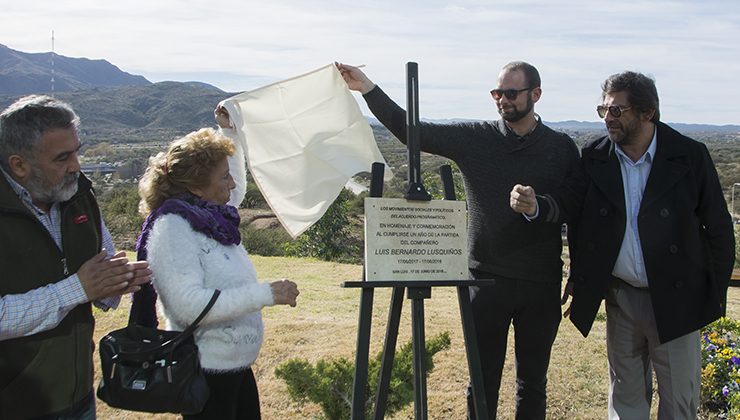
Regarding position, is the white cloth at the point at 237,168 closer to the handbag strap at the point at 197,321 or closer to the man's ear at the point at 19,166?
the handbag strap at the point at 197,321

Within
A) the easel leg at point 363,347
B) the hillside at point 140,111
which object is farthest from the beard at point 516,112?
the hillside at point 140,111

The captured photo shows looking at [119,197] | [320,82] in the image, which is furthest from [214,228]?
[119,197]

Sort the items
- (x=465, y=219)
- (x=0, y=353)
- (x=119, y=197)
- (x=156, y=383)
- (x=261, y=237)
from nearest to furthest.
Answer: (x=0, y=353)
(x=156, y=383)
(x=465, y=219)
(x=261, y=237)
(x=119, y=197)

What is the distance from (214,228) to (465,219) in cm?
116

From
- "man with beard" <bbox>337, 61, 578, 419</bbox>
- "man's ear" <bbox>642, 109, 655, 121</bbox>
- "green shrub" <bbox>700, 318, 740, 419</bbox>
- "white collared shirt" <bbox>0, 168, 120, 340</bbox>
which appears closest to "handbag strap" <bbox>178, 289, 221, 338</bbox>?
"white collared shirt" <bbox>0, 168, 120, 340</bbox>

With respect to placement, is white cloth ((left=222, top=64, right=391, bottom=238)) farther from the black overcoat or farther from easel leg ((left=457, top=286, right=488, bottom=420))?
the black overcoat

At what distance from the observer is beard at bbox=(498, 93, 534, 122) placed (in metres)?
3.48

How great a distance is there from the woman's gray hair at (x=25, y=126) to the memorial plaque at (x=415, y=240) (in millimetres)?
1275

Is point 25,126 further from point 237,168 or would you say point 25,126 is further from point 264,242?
point 264,242

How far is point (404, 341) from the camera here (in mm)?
6012

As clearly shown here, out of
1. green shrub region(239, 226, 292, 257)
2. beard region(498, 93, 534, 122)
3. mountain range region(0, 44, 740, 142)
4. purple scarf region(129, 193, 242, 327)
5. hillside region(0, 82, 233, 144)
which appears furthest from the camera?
mountain range region(0, 44, 740, 142)

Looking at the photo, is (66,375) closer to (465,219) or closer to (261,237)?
(465,219)

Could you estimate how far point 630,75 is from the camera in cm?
330

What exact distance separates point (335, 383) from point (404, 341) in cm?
202
